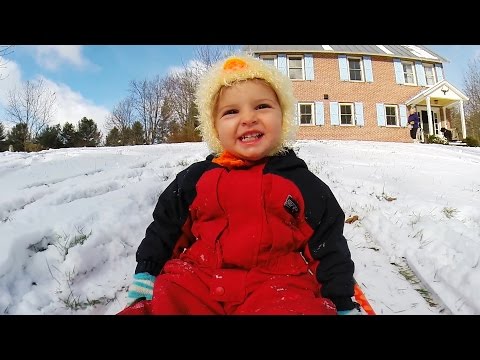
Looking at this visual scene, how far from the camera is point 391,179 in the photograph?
13.9 ft

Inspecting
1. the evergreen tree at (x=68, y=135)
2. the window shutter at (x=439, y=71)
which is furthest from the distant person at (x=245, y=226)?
the evergreen tree at (x=68, y=135)

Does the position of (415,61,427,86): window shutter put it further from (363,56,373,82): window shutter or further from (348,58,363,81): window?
(348,58,363,81): window

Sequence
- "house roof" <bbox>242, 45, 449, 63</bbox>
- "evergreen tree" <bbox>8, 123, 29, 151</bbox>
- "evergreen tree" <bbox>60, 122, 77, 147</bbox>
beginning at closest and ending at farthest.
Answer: "evergreen tree" <bbox>8, 123, 29, 151</bbox>, "house roof" <bbox>242, 45, 449, 63</bbox>, "evergreen tree" <bbox>60, 122, 77, 147</bbox>

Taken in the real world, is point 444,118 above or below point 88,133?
below

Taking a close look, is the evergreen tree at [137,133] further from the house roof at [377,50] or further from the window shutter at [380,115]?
the window shutter at [380,115]

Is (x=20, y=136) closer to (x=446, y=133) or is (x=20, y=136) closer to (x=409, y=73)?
(x=409, y=73)

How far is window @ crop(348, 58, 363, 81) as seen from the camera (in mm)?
17344

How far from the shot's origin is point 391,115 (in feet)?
58.1

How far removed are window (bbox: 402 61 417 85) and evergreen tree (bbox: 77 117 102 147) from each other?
70.3 ft

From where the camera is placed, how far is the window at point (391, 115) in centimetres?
1761

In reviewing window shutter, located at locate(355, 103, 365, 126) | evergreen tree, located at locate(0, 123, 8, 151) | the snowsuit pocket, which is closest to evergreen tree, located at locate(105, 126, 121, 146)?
evergreen tree, located at locate(0, 123, 8, 151)

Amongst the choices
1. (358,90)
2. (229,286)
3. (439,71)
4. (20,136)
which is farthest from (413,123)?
(20,136)

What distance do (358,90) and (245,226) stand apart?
57.5 feet
